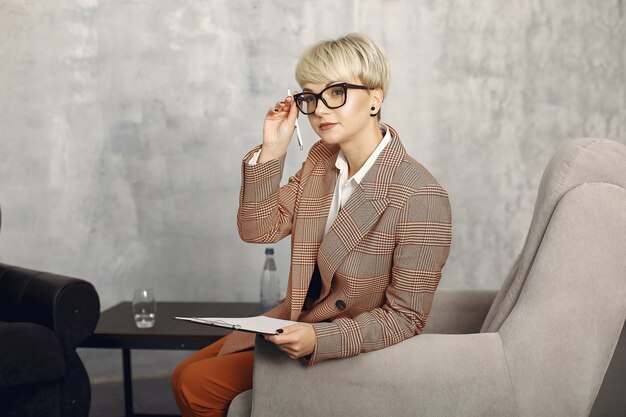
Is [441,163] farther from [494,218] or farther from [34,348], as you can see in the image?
[34,348]

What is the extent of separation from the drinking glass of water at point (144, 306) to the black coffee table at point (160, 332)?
0.03 metres

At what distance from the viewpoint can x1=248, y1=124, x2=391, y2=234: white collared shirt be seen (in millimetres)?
1824

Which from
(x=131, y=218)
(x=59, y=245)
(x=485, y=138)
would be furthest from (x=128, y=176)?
(x=485, y=138)

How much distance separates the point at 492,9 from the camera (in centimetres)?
351

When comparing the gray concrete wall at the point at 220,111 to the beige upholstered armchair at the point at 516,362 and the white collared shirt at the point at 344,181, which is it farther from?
the beige upholstered armchair at the point at 516,362

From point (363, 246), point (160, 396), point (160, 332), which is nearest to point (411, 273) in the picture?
point (363, 246)

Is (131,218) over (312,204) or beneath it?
beneath

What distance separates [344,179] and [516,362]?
60 cm

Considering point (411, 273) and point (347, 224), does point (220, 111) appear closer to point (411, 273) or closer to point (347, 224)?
point (347, 224)

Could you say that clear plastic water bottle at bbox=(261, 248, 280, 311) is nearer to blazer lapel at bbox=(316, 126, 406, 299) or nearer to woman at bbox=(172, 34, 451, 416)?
woman at bbox=(172, 34, 451, 416)

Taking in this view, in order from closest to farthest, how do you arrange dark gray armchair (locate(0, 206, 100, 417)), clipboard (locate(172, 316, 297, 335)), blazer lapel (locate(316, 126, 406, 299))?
clipboard (locate(172, 316, 297, 335)), blazer lapel (locate(316, 126, 406, 299)), dark gray armchair (locate(0, 206, 100, 417))

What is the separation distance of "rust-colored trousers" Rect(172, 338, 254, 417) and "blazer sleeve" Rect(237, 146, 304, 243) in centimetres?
31

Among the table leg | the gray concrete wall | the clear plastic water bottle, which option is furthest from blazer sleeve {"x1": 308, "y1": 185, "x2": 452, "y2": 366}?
the gray concrete wall

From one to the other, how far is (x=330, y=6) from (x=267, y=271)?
135 cm
